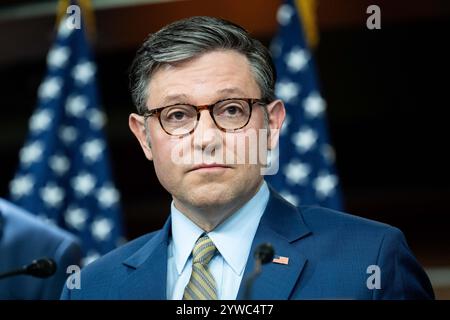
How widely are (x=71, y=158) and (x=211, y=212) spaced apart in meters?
2.66

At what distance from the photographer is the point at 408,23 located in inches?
220

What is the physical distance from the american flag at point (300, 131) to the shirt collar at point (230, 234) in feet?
7.07

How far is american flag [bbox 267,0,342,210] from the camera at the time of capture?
13.7 feet

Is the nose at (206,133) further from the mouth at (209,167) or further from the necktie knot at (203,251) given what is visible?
the necktie knot at (203,251)

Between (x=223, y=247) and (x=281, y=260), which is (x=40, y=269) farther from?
(x=281, y=260)

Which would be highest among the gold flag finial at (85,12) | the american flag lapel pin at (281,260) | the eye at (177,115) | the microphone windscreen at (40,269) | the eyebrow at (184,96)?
the gold flag finial at (85,12)

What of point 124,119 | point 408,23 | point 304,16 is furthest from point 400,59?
point 124,119

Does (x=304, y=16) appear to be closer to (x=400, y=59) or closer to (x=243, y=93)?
(x=400, y=59)

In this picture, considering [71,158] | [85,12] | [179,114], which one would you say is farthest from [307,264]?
[85,12]

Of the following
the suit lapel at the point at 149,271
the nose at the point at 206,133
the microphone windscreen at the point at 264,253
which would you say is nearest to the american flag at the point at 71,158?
the suit lapel at the point at 149,271

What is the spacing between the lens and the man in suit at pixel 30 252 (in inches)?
107

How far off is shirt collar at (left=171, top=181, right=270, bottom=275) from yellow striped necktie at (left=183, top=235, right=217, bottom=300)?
0.02 m

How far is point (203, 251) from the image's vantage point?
1916 mm

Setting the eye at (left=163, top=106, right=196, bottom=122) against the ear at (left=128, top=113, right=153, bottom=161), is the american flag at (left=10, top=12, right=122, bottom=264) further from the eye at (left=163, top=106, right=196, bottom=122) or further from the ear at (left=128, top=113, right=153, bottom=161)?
the eye at (left=163, top=106, right=196, bottom=122)
